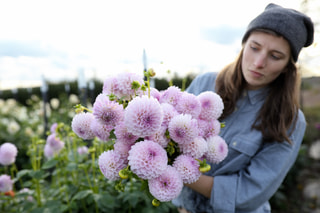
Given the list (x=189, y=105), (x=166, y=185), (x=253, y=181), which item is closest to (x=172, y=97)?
(x=189, y=105)

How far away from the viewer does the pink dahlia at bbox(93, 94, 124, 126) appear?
620 millimetres

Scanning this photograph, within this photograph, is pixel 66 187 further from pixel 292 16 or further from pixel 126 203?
pixel 292 16

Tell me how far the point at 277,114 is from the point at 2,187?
69.6 inches

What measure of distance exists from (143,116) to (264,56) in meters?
0.82

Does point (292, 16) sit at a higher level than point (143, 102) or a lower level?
higher

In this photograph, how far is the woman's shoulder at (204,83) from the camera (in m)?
1.46

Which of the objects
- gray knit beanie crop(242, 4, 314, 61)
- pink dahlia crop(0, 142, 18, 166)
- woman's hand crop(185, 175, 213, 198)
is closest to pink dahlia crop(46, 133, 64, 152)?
pink dahlia crop(0, 142, 18, 166)

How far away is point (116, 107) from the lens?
634 millimetres

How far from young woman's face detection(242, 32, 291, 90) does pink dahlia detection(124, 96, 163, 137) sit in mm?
765

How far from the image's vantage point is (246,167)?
123cm

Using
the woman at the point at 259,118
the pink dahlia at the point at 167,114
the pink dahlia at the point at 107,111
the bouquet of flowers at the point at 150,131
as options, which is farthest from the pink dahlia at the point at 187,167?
the woman at the point at 259,118

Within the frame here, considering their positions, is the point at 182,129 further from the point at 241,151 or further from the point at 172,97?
the point at 241,151

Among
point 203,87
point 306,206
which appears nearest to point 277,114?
point 203,87

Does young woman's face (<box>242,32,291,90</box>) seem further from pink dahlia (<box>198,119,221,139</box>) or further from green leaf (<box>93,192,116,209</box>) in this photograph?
green leaf (<box>93,192,116,209</box>)
